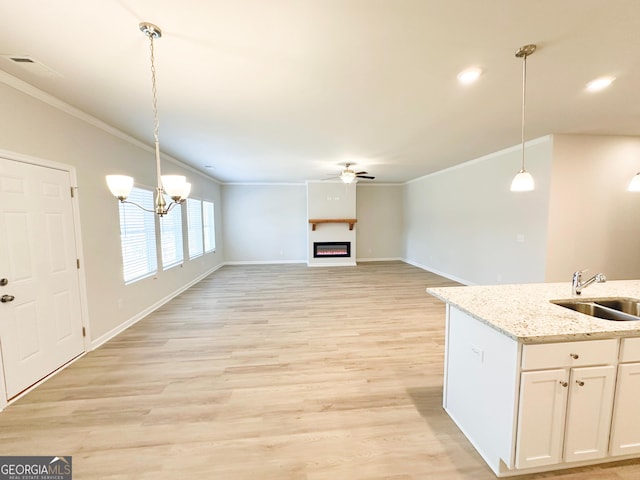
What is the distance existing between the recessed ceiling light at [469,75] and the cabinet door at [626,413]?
7.48 ft


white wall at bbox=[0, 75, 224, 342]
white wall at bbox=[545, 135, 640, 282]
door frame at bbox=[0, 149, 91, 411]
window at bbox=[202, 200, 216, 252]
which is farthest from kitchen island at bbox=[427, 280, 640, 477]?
window at bbox=[202, 200, 216, 252]

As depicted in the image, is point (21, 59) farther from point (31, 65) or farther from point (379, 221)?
point (379, 221)

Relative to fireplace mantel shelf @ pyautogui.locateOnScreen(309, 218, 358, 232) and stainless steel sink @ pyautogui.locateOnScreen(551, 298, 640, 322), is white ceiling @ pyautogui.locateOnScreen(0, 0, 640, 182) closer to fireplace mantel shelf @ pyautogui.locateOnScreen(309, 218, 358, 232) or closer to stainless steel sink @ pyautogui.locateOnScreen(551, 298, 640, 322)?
stainless steel sink @ pyautogui.locateOnScreen(551, 298, 640, 322)

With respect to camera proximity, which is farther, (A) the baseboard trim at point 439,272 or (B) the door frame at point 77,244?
(A) the baseboard trim at point 439,272

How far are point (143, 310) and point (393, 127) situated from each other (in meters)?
4.74

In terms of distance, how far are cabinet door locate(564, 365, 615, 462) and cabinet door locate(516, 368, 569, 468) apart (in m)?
0.06

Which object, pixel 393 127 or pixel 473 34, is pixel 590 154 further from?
pixel 473 34

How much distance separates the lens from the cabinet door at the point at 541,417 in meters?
1.48

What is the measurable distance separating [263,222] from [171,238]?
384 centimetres

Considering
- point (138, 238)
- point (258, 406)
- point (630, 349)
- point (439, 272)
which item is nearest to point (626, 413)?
point (630, 349)

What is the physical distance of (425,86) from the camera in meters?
2.41

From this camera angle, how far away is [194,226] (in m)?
6.57

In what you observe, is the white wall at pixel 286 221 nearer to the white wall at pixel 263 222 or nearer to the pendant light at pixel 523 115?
the white wall at pixel 263 222

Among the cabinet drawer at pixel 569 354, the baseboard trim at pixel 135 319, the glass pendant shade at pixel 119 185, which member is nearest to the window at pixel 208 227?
the baseboard trim at pixel 135 319
